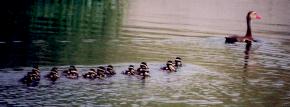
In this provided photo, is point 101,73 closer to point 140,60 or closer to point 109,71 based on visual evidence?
point 109,71

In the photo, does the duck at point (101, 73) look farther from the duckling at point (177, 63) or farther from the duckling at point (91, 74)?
the duckling at point (177, 63)

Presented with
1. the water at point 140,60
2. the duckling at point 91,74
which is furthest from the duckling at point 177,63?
the duckling at point 91,74

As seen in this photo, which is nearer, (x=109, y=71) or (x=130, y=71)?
(x=109, y=71)

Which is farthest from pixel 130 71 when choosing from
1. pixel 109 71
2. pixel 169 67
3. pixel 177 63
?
pixel 177 63

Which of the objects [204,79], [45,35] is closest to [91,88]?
[204,79]

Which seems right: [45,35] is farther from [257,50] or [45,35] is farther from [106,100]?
[106,100]

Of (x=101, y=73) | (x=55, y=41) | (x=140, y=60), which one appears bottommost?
(x=140, y=60)

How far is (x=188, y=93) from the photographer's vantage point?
24.0 meters

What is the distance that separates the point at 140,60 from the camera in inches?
1217

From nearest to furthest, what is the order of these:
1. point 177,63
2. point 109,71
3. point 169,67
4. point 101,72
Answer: point 101,72 → point 109,71 → point 169,67 → point 177,63

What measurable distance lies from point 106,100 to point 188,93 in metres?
3.75

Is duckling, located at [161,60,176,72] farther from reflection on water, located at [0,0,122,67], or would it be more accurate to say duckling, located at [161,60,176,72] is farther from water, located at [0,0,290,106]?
reflection on water, located at [0,0,122,67]

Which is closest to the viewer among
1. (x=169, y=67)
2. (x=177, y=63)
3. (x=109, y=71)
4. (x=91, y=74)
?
(x=91, y=74)

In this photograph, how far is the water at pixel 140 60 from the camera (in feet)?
73.2
